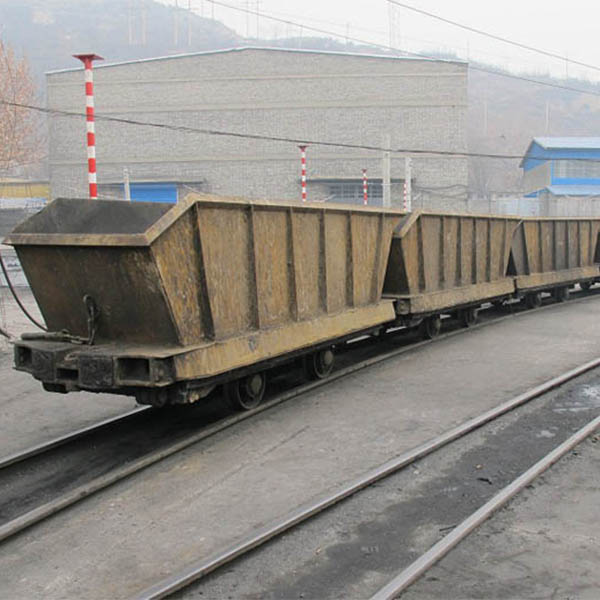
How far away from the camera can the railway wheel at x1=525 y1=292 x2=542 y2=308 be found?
17500mm

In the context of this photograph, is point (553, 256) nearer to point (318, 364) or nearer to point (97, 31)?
point (318, 364)

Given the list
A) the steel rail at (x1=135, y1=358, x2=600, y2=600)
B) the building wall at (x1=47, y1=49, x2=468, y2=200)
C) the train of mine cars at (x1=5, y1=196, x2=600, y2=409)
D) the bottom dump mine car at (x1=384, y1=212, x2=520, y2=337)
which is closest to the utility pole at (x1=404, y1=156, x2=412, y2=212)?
the bottom dump mine car at (x1=384, y1=212, x2=520, y2=337)

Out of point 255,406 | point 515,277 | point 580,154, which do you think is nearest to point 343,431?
point 255,406

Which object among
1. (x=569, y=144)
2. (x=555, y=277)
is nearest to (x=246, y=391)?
(x=555, y=277)

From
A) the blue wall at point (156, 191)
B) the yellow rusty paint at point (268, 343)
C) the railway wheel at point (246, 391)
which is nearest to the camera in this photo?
the yellow rusty paint at point (268, 343)

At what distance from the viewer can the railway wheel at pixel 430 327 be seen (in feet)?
42.4

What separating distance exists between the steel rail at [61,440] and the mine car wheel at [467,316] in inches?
307

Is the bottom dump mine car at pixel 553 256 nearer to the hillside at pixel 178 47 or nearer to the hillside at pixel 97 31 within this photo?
the hillside at pixel 178 47

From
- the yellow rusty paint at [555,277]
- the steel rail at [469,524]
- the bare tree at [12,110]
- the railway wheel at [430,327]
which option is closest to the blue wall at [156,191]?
the bare tree at [12,110]

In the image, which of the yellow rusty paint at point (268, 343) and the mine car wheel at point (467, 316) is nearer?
the yellow rusty paint at point (268, 343)

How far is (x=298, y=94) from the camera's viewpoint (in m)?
48.9

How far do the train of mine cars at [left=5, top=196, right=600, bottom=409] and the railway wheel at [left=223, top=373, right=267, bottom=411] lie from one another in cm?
2

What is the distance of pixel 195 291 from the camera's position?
7090 mm

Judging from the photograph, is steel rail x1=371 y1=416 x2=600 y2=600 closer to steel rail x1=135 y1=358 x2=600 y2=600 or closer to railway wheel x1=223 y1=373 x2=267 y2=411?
steel rail x1=135 y1=358 x2=600 y2=600
